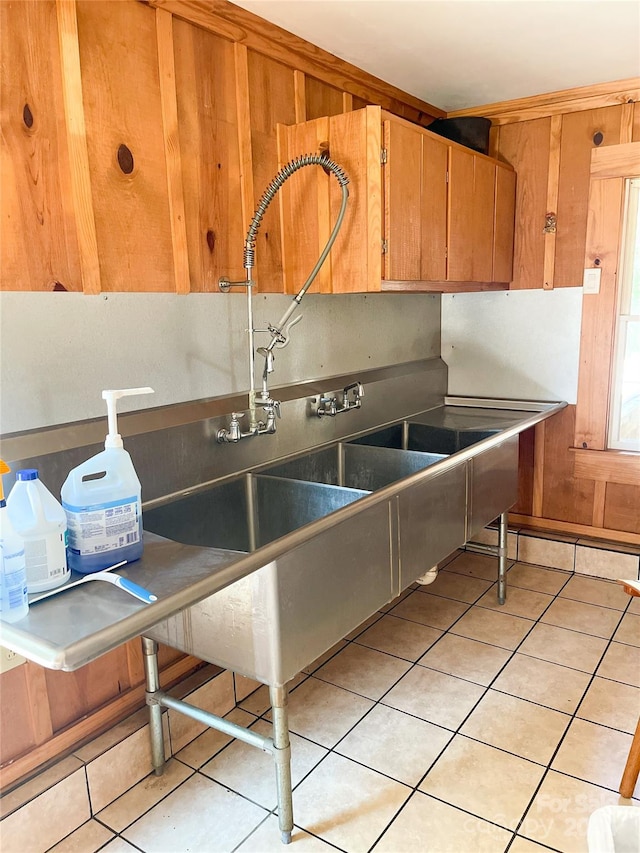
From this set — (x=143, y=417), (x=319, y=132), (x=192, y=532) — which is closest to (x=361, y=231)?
(x=319, y=132)

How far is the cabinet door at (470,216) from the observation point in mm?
2701

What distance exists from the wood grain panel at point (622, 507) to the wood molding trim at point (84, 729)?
224 cm

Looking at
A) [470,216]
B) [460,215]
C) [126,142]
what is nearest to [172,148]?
[126,142]

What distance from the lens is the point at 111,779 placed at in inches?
73.4

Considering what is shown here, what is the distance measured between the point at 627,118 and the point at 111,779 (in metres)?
3.36

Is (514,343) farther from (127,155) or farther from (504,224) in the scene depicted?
(127,155)

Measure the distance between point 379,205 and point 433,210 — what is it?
42 centimetres

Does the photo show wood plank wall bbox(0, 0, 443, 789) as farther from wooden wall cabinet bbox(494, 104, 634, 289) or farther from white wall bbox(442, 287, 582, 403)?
white wall bbox(442, 287, 582, 403)

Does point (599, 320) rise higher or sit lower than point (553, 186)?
lower

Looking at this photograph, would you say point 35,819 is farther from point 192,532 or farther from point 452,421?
point 452,421

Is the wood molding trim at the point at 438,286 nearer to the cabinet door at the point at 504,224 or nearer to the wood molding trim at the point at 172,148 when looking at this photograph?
the cabinet door at the point at 504,224

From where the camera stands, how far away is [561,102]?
9.98ft

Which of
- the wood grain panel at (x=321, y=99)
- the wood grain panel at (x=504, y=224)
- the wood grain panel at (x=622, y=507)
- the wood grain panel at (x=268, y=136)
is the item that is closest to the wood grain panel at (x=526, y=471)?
the wood grain panel at (x=622, y=507)

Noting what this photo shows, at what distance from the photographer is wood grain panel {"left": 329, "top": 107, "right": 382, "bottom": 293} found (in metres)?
2.19
